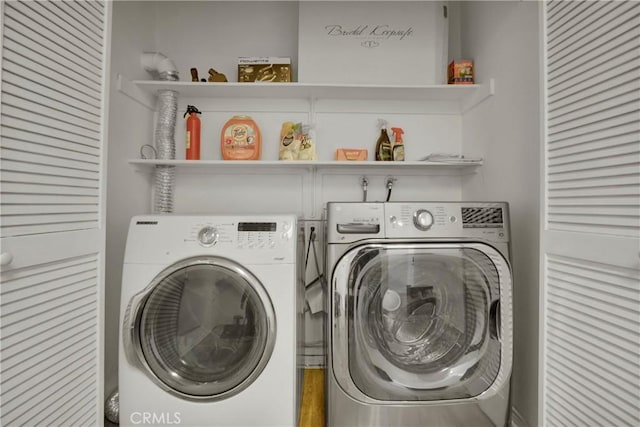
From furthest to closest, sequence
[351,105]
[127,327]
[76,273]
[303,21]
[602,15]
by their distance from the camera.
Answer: [351,105] < [303,21] < [127,327] < [76,273] < [602,15]

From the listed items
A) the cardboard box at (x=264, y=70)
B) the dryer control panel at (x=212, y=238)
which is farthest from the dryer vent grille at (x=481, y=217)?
the cardboard box at (x=264, y=70)

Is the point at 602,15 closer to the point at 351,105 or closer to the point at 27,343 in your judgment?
the point at 351,105

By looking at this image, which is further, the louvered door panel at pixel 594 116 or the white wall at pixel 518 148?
the white wall at pixel 518 148

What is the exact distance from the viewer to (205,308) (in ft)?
4.60

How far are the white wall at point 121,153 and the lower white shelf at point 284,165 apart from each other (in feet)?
0.39

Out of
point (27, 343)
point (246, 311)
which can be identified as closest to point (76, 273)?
point (27, 343)

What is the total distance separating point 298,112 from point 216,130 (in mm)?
565

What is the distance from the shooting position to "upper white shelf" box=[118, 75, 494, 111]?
6.13ft

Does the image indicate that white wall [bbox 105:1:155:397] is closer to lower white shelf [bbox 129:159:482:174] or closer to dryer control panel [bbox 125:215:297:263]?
lower white shelf [bbox 129:159:482:174]

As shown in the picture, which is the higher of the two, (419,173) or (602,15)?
(602,15)

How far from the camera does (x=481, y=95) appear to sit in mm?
1917

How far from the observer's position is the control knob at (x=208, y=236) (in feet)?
4.46

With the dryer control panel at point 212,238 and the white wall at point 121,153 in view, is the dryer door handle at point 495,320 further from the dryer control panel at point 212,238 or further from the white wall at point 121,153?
the white wall at point 121,153

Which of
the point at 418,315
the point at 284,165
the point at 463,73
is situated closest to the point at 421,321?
the point at 418,315
